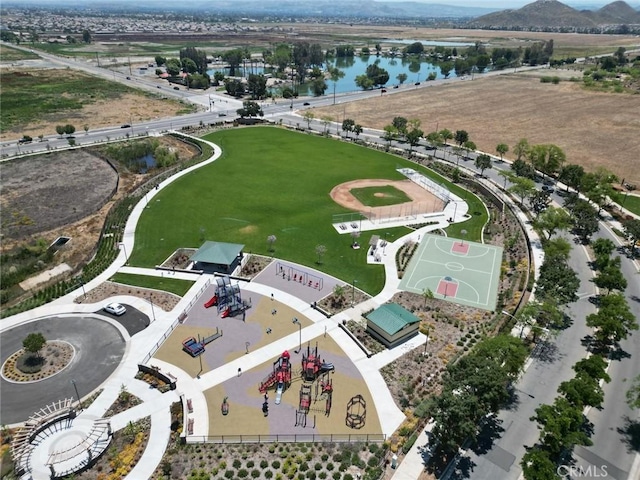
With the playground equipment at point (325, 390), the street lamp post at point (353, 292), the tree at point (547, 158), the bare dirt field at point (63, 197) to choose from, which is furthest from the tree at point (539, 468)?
the tree at point (547, 158)

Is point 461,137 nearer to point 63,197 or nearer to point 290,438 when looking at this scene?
point 63,197

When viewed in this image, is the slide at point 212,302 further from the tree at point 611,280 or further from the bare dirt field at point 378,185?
the tree at point 611,280

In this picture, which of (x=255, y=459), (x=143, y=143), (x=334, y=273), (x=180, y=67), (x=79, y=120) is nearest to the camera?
(x=255, y=459)

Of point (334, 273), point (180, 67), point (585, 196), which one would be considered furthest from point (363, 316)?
point (180, 67)

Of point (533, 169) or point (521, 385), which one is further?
point (533, 169)

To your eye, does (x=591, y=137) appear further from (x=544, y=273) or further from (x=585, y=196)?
(x=544, y=273)

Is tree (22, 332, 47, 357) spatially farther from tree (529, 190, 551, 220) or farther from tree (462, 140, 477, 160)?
tree (462, 140, 477, 160)

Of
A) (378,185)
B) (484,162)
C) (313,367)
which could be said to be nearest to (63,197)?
(378,185)

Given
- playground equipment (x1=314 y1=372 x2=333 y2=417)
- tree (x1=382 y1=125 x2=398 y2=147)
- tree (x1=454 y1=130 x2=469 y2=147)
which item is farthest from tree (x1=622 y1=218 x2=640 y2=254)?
tree (x1=382 y1=125 x2=398 y2=147)
